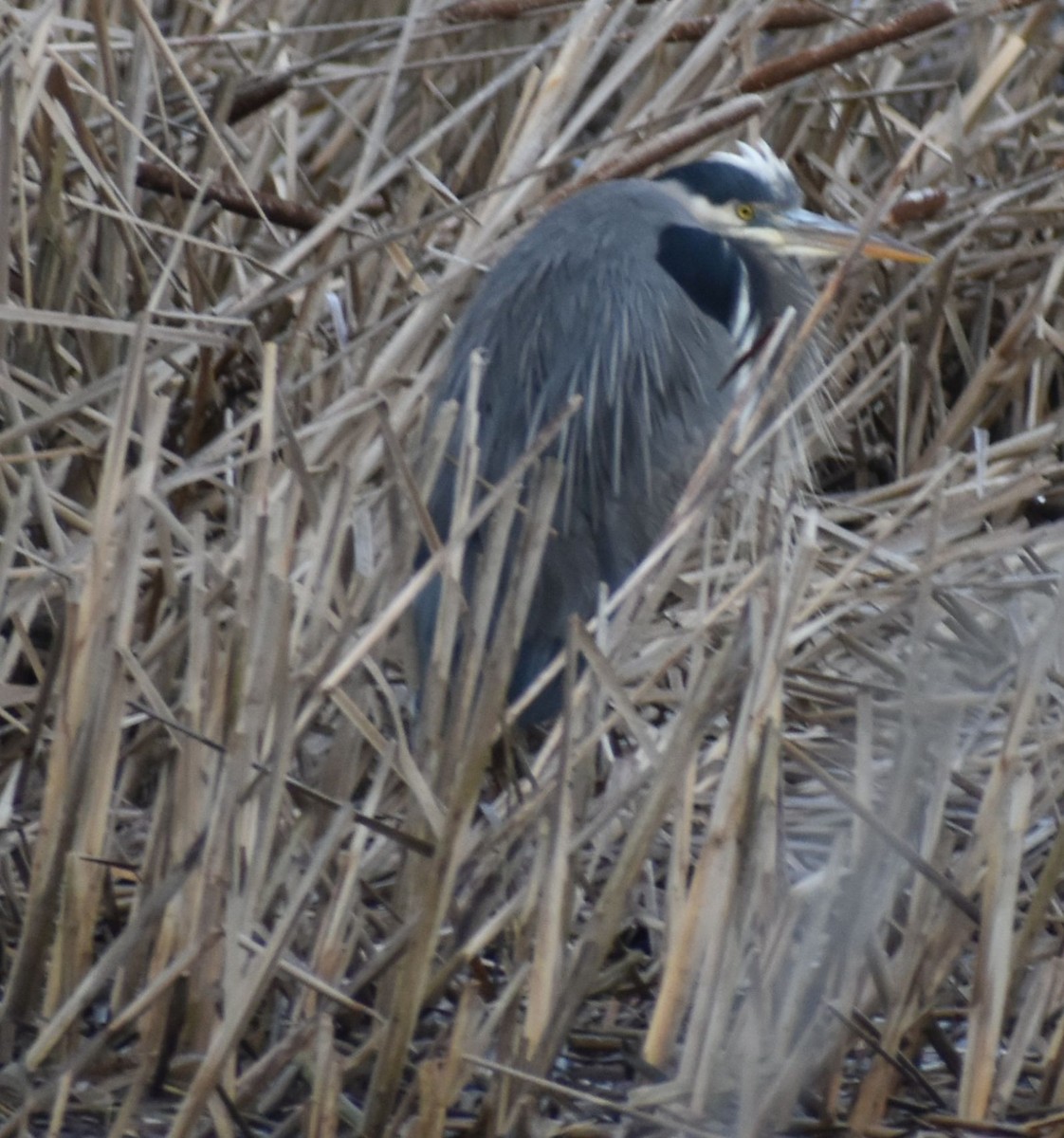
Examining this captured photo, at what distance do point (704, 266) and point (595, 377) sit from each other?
22 centimetres

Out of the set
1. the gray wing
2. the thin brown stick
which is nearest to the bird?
the gray wing

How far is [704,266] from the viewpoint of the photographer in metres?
2.24

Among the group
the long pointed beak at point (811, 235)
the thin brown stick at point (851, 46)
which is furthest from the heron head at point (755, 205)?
the thin brown stick at point (851, 46)

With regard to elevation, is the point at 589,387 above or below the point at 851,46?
below

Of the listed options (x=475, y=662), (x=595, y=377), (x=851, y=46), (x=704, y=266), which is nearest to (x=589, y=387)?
(x=595, y=377)

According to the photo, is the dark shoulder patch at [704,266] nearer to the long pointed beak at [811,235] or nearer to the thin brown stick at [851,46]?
the long pointed beak at [811,235]

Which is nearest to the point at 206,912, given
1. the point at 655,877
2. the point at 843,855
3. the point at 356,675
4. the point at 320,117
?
the point at 356,675

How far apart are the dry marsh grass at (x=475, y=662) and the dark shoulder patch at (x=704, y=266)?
109 mm

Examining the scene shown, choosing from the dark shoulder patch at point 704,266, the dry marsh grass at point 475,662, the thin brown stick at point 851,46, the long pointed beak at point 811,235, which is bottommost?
the dry marsh grass at point 475,662

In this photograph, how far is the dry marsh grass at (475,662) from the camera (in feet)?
4.64

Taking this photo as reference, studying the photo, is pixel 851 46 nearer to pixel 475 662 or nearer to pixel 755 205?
pixel 755 205

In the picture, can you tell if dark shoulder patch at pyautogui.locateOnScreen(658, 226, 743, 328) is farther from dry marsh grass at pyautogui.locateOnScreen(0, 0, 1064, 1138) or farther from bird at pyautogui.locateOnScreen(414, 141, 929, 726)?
dry marsh grass at pyautogui.locateOnScreen(0, 0, 1064, 1138)

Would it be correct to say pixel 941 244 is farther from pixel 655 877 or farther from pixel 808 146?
pixel 655 877

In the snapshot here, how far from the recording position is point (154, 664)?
5.95 ft
